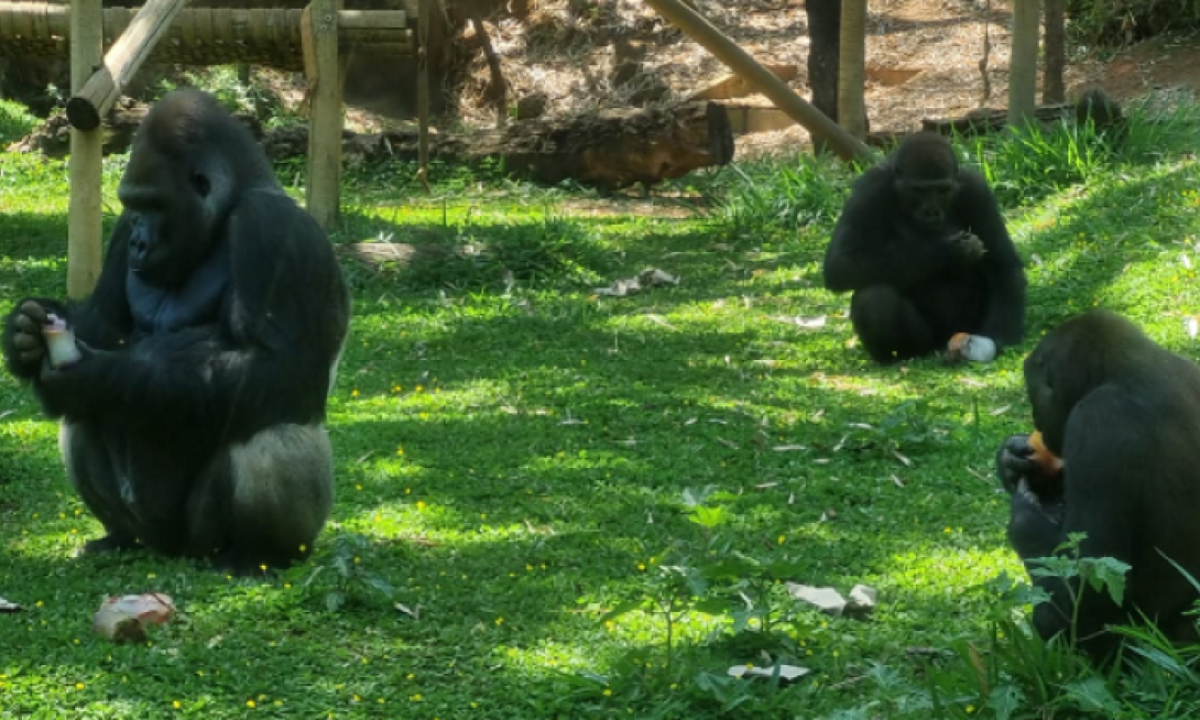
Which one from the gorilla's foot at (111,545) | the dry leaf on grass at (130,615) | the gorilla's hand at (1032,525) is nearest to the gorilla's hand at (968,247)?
the gorilla's hand at (1032,525)

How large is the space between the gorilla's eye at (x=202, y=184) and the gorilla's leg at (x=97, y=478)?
0.82 meters

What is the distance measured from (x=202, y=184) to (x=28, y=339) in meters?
0.68

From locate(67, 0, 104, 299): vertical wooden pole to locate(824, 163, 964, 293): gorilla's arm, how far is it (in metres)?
3.62

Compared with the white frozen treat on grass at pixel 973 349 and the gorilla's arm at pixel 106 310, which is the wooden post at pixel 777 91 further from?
the gorilla's arm at pixel 106 310

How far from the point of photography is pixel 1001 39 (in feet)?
62.0

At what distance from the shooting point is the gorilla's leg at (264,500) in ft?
15.6

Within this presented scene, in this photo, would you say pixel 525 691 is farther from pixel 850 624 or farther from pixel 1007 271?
pixel 1007 271

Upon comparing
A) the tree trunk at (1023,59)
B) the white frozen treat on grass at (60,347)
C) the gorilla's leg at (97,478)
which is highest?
the tree trunk at (1023,59)

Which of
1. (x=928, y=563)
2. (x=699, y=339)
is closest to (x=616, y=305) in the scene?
(x=699, y=339)

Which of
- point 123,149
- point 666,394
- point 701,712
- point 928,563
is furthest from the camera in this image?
point 123,149

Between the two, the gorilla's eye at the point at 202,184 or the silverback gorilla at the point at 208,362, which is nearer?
the silverback gorilla at the point at 208,362

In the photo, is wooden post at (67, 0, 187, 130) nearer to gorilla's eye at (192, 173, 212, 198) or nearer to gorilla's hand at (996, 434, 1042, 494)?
gorilla's eye at (192, 173, 212, 198)

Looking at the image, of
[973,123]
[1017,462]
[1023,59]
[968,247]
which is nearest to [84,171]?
[968,247]

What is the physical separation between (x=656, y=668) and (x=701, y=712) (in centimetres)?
24
